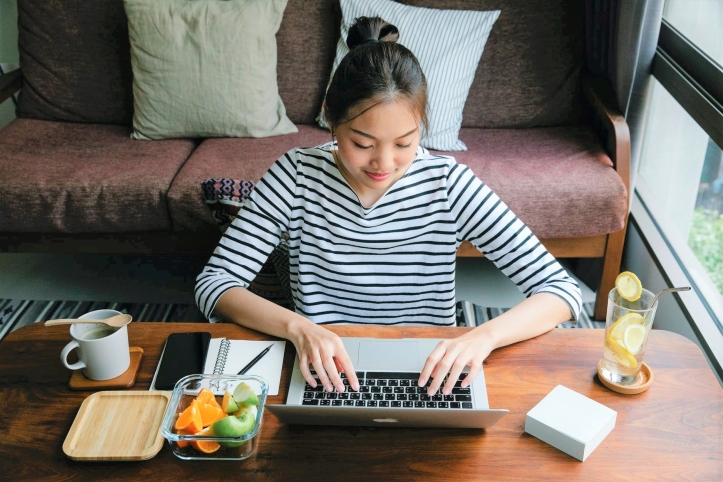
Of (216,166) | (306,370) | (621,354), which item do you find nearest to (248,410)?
(306,370)

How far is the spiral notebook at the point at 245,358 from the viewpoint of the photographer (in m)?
1.08

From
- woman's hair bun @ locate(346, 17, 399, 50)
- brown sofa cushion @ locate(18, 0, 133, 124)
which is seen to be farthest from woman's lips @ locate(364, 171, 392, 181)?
brown sofa cushion @ locate(18, 0, 133, 124)

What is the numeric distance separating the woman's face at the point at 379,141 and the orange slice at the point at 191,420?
20.1 inches

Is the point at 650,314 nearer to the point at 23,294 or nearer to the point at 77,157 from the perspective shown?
the point at 77,157

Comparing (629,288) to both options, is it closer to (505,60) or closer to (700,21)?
(700,21)

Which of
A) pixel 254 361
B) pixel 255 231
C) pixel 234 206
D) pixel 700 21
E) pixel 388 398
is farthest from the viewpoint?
pixel 700 21

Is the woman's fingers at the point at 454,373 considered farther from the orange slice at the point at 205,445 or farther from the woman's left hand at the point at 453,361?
the orange slice at the point at 205,445

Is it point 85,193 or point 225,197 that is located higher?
point 225,197

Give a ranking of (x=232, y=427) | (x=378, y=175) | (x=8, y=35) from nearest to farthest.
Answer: (x=232, y=427) < (x=378, y=175) < (x=8, y=35)

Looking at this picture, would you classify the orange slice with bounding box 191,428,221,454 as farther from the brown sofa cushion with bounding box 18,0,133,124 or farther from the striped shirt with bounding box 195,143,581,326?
the brown sofa cushion with bounding box 18,0,133,124

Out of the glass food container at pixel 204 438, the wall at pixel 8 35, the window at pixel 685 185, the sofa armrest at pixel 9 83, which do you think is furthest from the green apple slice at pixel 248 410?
the wall at pixel 8 35

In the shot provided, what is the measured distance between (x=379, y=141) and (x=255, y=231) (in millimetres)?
321

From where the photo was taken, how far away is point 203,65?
2.45 metres

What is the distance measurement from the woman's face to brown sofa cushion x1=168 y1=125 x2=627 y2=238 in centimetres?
100
